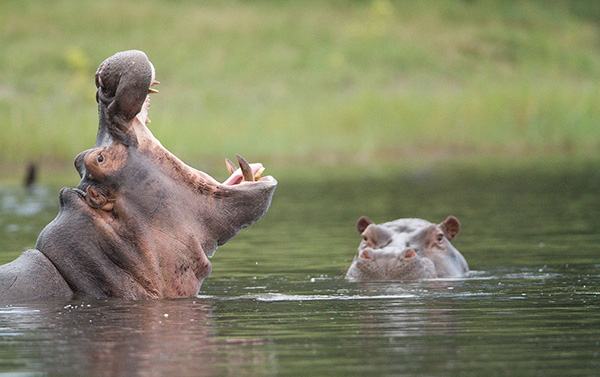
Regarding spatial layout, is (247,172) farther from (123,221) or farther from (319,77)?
(319,77)


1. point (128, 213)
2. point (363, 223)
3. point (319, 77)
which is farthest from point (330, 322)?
point (319, 77)

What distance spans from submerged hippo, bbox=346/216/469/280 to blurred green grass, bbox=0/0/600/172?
20312 mm

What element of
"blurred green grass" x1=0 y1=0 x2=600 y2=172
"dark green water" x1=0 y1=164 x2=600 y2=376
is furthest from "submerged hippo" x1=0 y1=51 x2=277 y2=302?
"blurred green grass" x1=0 y1=0 x2=600 y2=172

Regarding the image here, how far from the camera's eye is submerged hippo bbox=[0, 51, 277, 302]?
6328 millimetres

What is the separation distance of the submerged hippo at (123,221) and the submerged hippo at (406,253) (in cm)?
295

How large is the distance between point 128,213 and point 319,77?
153ft

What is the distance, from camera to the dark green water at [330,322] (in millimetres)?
5035

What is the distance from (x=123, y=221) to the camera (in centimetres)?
639

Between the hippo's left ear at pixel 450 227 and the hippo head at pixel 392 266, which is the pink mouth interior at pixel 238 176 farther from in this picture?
the hippo's left ear at pixel 450 227

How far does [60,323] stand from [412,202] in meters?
13.6

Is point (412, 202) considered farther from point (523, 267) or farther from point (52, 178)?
point (52, 178)

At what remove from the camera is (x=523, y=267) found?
1031cm

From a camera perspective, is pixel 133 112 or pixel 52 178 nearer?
pixel 133 112

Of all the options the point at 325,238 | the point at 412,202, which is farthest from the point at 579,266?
the point at 412,202
